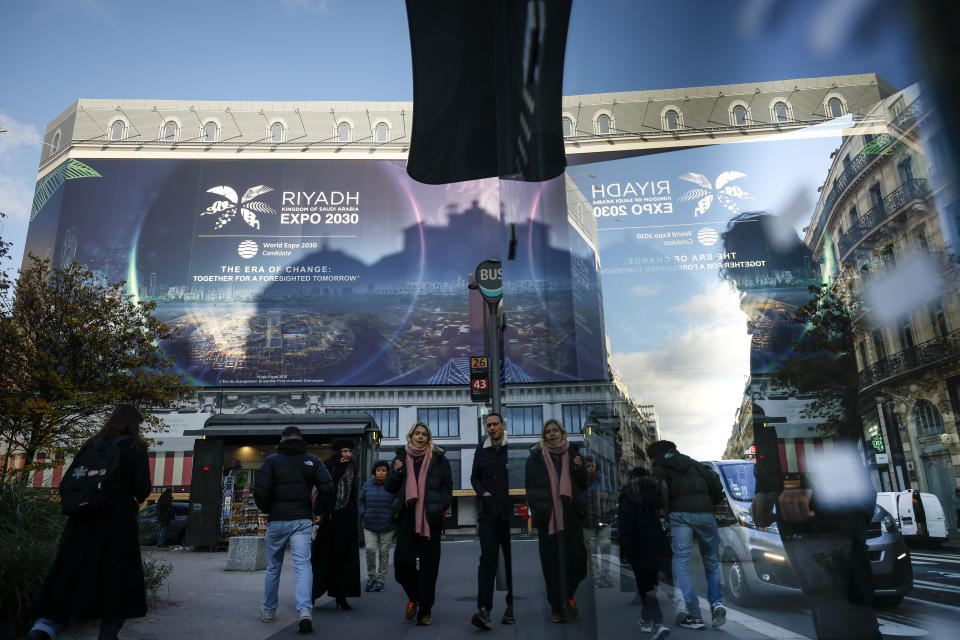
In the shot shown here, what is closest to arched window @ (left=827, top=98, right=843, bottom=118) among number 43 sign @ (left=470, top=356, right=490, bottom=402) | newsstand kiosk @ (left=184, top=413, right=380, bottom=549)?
number 43 sign @ (left=470, top=356, right=490, bottom=402)

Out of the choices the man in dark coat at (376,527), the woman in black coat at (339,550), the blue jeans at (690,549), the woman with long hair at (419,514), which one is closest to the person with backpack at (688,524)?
the blue jeans at (690,549)

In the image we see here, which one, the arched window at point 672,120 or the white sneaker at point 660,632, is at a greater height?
the arched window at point 672,120

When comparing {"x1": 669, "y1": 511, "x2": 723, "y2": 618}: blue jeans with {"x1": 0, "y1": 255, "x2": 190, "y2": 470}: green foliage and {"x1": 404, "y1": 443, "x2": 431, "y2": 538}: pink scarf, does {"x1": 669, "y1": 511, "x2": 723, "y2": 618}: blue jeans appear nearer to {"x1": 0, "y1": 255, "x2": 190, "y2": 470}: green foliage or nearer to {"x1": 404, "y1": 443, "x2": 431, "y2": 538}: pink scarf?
{"x1": 404, "y1": 443, "x2": 431, "y2": 538}: pink scarf

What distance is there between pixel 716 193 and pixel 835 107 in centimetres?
19

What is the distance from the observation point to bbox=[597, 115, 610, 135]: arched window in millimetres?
1021

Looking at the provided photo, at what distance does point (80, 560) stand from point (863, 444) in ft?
14.3

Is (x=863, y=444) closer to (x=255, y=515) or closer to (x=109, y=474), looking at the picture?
(x=109, y=474)

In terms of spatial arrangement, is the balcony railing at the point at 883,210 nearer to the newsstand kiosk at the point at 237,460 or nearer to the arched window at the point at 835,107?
the arched window at the point at 835,107

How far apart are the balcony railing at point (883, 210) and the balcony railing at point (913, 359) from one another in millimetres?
102

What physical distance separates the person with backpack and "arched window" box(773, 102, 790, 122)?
1.32ft

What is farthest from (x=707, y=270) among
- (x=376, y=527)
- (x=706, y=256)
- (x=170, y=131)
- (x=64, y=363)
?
(x=170, y=131)

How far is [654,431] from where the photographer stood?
0.87 m

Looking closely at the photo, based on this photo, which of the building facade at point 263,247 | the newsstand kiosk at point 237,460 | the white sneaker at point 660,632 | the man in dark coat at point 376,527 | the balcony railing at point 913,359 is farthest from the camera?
the building facade at point 263,247

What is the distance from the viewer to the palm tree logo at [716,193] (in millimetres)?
769
